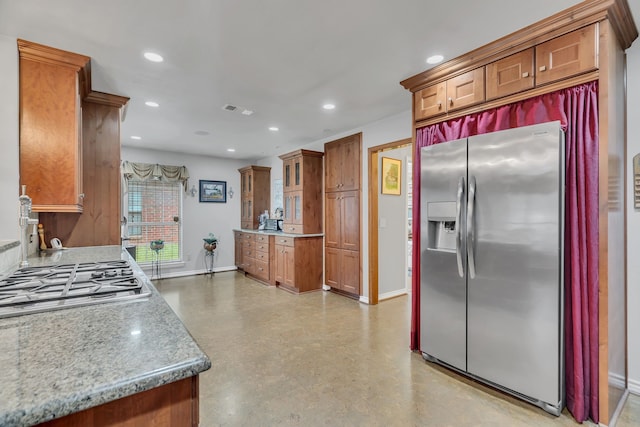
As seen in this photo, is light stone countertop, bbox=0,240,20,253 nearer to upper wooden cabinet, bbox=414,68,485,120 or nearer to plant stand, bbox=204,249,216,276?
upper wooden cabinet, bbox=414,68,485,120

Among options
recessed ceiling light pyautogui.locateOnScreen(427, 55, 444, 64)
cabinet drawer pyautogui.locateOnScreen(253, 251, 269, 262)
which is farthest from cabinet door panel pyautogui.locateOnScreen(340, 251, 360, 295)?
recessed ceiling light pyautogui.locateOnScreen(427, 55, 444, 64)

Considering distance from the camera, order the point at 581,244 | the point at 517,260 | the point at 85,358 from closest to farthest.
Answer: the point at 85,358 < the point at 581,244 < the point at 517,260

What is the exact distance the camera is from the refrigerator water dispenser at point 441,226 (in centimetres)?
247

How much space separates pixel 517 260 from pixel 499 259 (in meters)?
0.11

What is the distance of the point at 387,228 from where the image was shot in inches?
184

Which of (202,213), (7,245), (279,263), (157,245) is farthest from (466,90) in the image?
(202,213)

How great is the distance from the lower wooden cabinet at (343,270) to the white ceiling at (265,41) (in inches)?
84.1

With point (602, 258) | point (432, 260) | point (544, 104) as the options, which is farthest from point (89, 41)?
point (602, 258)

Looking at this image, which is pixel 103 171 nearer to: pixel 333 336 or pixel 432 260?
pixel 333 336

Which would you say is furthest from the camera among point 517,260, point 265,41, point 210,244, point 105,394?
point 210,244

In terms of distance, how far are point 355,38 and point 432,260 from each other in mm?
1791

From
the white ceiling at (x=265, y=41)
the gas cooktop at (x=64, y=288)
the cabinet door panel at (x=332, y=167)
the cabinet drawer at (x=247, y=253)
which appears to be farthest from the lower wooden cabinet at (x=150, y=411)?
the cabinet drawer at (x=247, y=253)

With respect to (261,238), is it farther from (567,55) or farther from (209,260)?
(567,55)

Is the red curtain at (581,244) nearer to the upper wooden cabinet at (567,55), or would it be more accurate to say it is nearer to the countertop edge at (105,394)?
the upper wooden cabinet at (567,55)
